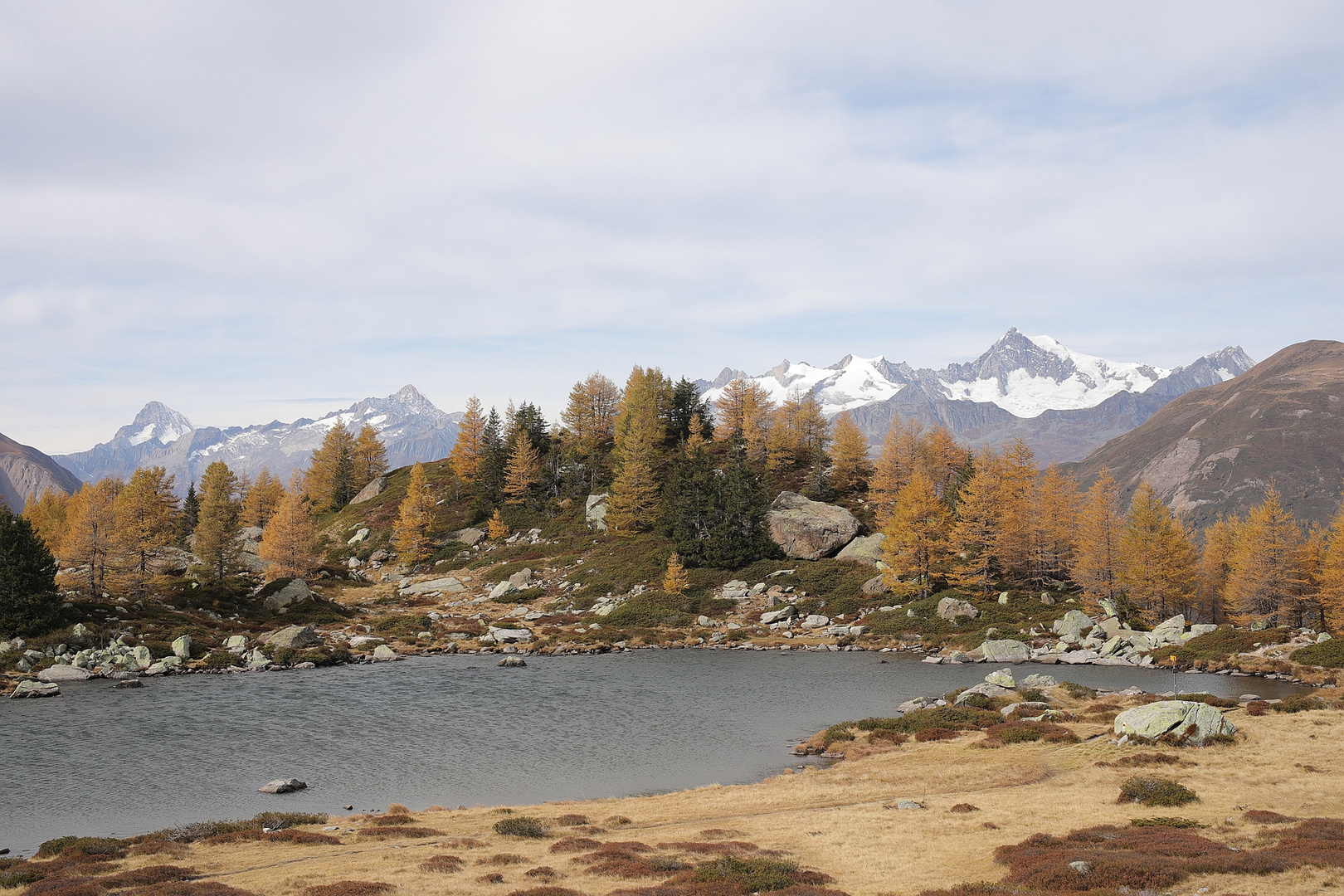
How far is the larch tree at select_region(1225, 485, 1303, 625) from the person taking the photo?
2852 inches

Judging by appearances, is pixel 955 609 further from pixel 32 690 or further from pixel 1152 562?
pixel 32 690

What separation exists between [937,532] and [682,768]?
5195 centimetres

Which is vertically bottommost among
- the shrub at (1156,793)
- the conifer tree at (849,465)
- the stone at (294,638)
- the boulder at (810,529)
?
the shrub at (1156,793)

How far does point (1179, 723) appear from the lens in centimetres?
3584

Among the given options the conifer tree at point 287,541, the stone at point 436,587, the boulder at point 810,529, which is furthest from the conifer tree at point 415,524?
the boulder at point 810,529

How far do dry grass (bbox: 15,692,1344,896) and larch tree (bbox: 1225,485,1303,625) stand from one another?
138 feet

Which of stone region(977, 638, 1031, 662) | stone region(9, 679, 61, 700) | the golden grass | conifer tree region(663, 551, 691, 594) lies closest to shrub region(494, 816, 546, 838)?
the golden grass

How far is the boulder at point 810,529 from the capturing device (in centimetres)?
9306

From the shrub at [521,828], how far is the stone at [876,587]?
6247 centimetres

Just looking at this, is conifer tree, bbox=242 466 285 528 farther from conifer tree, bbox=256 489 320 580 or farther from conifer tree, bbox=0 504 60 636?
conifer tree, bbox=0 504 60 636

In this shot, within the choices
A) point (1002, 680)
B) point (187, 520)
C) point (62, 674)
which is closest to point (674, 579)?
point (1002, 680)

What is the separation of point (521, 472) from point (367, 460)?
5272cm

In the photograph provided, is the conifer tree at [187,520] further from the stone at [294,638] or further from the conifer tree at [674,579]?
the conifer tree at [674,579]

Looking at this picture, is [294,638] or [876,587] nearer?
[294,638]
